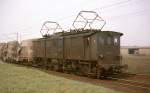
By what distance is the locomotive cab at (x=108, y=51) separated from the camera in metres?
18.2

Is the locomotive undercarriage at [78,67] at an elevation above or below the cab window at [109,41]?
below

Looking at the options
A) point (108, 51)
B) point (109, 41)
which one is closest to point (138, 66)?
point (109, 41)

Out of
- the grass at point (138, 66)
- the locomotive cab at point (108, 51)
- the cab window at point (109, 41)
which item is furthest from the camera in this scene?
the grass at point (138, 66)

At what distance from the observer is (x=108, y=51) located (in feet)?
61.5

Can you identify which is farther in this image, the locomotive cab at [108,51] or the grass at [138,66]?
the grass at [138,66]

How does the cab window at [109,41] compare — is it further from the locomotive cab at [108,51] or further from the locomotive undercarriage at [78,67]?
the locomotive undercarriage at [78,67]

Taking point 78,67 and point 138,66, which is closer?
point 78,67

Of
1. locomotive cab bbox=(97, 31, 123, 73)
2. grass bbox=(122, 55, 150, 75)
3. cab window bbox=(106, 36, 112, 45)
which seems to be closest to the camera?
locomotive cab bbox=(97, 31, 123, 73)

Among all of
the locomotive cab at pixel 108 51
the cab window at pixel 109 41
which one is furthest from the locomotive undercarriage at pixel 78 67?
the cab window at pixel 109 41

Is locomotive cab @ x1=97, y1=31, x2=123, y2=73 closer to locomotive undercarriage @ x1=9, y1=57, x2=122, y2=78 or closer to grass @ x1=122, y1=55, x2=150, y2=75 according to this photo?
locomotive undercarriage @ x1=9, y1=57, x2=122, y2=78

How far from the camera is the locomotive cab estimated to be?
18.2 meters

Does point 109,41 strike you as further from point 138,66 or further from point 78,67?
point 138,66

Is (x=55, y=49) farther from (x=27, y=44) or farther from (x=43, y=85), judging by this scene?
(x=43, y=85)

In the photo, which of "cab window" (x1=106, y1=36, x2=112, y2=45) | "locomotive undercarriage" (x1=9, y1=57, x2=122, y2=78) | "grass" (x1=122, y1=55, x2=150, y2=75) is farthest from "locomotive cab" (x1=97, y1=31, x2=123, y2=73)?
"grass" (x1=122, y1=55, x2=150, y2=75)
